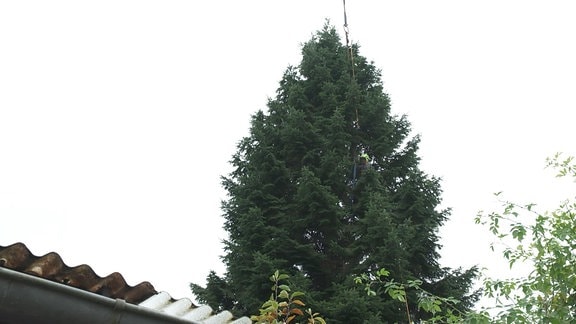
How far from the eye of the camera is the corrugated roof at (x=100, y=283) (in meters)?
2.21

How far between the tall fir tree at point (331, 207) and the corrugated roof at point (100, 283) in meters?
4.35

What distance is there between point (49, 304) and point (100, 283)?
0.66 m

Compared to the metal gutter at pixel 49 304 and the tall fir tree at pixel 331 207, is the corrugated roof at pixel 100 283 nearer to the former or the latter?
the metal gutter at pixel 49 304

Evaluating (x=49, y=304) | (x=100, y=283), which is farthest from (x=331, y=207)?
(x=49, y=304)

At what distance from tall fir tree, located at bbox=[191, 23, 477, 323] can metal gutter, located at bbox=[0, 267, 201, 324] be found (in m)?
5.10

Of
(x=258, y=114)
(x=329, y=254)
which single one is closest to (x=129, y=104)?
(x=258, y=114)

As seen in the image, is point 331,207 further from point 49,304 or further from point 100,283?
point 49,304

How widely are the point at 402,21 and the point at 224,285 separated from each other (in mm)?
5346

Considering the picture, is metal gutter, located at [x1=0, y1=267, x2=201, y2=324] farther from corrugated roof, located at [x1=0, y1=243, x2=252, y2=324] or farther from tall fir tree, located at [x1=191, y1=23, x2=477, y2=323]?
tall fir tree, located at [x1=191, y1=23, x2=477, y2=323]

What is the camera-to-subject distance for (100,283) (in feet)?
8.07

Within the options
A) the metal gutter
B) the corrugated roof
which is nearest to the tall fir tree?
the corrugated roof

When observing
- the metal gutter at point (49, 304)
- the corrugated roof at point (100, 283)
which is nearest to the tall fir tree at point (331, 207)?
the corrugated roof at point (100, 283)

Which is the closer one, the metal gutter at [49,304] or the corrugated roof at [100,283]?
the metal gutter at [49,304]

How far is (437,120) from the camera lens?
12.2 m
